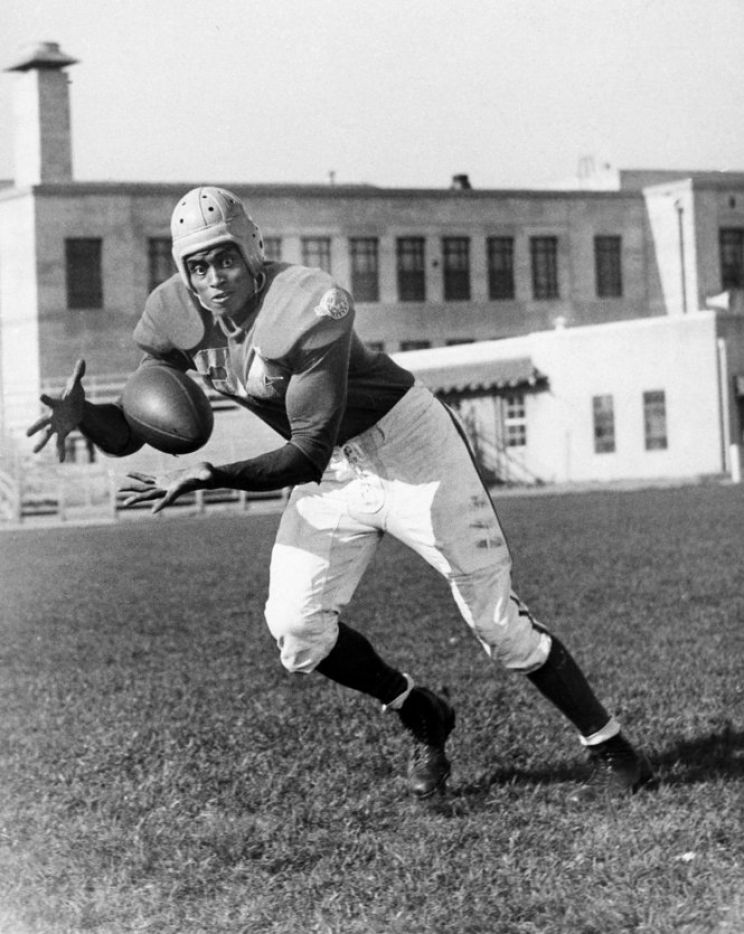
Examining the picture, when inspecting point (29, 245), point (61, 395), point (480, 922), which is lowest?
point (480, 922)

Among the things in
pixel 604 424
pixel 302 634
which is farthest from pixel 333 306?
pixel 604 424

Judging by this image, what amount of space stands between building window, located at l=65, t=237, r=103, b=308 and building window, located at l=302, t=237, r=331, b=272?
695 centimetres

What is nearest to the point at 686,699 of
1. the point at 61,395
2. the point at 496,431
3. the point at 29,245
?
the point at 61,395

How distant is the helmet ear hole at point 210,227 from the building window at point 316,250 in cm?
4878

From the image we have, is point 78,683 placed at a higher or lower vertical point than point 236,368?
lower

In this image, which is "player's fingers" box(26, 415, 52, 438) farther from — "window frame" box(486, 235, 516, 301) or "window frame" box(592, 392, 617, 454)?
"window frame" box(486, 235, 516, 301)

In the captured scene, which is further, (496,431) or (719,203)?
(719,203)

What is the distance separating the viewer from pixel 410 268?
56.8m

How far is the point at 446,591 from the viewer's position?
1333 centimetres

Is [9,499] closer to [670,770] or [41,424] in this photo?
[670,770]

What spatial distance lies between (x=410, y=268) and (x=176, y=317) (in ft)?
170

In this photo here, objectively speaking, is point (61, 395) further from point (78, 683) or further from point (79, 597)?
point (79, 597)

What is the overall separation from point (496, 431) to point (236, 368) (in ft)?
134

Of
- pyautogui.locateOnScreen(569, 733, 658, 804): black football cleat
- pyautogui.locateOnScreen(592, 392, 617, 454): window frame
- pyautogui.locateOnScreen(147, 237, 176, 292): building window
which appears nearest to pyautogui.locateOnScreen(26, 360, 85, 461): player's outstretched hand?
pyautogui.locateOnScreen(569, 733, 658, 804): black football cleat
